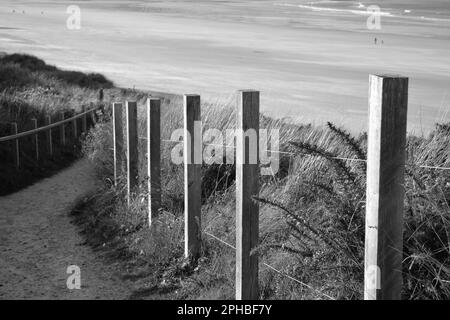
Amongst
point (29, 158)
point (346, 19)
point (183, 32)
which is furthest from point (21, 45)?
point (29, 158)

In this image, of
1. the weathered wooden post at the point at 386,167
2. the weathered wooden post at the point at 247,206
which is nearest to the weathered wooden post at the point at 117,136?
the weathered wooden post at the point at 247,206

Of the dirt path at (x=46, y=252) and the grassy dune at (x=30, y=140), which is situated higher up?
the grassy dune at (x=30, y=140)

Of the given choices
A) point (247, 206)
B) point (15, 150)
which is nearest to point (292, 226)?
point (247, 206)

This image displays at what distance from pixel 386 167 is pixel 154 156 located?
445 cm

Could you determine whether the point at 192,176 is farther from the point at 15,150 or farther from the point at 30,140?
the point at 30,140

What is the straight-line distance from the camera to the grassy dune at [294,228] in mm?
5285

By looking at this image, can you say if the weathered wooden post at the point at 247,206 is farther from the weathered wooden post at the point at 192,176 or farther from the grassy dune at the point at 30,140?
the grassy dune at the point at 30,140

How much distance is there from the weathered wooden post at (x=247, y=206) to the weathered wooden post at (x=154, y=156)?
2.49 metres

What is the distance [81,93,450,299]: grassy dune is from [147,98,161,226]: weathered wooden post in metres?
0.15

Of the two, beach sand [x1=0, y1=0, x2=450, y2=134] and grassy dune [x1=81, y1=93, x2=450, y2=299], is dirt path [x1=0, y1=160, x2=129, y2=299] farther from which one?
beach sand [x1=0, y1=0, x2=450, y2=134]

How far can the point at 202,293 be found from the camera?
6.36m

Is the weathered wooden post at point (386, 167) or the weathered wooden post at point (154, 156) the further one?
the weathered wooden post at point (154, 156)

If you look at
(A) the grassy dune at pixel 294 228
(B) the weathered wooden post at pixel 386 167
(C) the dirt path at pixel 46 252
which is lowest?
(C) the dirt path at pixel 46 252

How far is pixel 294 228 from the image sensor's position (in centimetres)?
578
